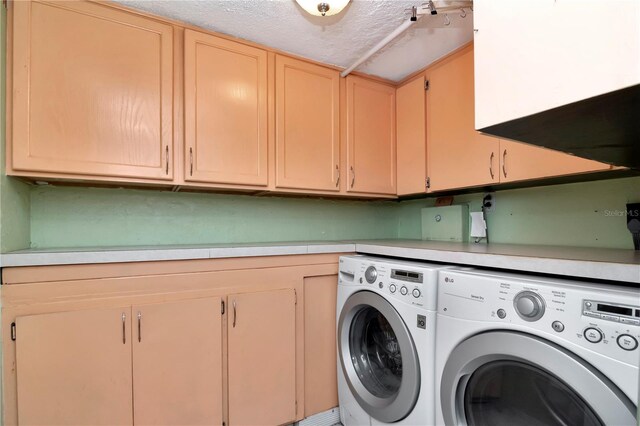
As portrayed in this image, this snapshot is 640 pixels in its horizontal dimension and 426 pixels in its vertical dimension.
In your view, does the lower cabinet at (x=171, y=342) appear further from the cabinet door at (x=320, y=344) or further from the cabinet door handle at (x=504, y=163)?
the cabinet door handle at (x=504, y=163)

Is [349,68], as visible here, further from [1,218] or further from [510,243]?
[1,218]

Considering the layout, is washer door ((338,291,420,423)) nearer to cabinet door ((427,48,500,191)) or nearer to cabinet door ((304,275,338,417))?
cabinet door ((304,275,338,417))

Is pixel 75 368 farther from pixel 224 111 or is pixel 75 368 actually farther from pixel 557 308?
pixel 557 308

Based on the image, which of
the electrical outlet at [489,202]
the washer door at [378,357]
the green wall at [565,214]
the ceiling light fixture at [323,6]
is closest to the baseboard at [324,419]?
the washer door at [378,357]

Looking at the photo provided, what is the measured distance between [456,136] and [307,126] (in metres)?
0.88

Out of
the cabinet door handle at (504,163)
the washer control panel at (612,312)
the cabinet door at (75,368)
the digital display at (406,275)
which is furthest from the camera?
the cabinet door handle at (504,163)

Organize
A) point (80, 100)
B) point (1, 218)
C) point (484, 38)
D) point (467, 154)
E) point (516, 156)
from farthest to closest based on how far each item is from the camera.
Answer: point (467, 154), point (516, 156), point (80, 100), point (1, 218), point (484, 38)

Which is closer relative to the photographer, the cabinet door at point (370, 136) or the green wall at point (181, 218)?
the green wall at point (181, 218)

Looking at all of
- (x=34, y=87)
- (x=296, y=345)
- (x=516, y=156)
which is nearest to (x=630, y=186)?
(x=516, y=156)

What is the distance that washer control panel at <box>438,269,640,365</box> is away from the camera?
0.71 m

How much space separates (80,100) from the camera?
1334 millimetres

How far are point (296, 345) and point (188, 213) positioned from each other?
0.99 m

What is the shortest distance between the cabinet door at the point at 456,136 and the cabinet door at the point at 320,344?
916mm

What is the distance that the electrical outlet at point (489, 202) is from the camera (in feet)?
6.13
